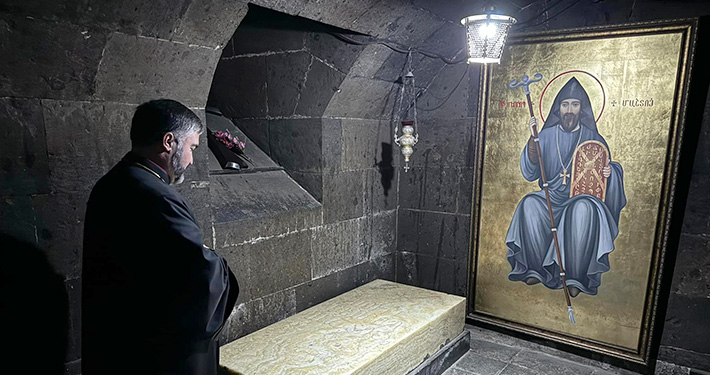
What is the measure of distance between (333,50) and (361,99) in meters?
0.68

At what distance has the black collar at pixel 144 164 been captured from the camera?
89.3 inches

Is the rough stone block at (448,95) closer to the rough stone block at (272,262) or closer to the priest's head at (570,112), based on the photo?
the priest's head at (570,112)

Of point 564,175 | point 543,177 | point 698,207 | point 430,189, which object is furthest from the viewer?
point 430,189

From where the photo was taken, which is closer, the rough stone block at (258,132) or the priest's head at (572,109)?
the priest's head at (572,109)

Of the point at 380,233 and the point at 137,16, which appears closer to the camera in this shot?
the point at 137,16

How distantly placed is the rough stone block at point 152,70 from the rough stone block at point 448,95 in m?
2.67

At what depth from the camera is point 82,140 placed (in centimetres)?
255

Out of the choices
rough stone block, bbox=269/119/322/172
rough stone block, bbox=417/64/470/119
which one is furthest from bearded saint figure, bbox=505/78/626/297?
rough stone block, bbox=269/119/322/172

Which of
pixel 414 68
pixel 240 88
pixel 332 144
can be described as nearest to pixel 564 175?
pixel 414 68

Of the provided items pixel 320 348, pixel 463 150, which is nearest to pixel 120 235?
pixel 320 348

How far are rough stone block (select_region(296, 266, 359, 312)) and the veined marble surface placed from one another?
210 mm

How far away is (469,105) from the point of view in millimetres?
4742

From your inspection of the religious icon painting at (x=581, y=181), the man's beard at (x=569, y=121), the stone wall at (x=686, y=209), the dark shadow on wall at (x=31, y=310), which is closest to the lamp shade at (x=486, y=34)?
the stone wall at (x=686, y=209)

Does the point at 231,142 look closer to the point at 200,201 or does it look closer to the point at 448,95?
the point at 200,201
